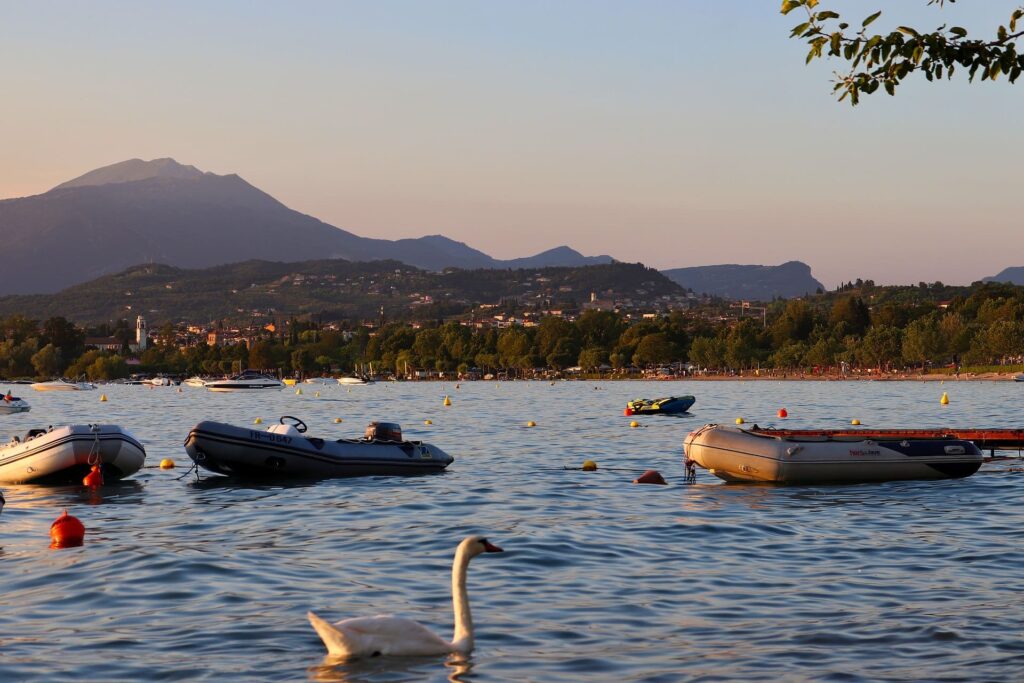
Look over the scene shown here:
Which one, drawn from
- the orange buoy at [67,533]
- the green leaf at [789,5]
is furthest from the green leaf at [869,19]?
the orange buoy at [67,533]

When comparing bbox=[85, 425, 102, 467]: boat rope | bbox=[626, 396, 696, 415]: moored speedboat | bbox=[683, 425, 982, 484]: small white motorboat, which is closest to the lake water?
bbox=[683, 425, 982, 484]: small white motorboat

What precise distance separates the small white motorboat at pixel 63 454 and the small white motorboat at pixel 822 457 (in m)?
17.3

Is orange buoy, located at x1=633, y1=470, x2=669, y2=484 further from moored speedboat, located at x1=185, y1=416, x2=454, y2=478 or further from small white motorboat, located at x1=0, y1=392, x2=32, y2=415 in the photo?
small white motorboat, located at x1=0, y1=392, x2=32, y2=415

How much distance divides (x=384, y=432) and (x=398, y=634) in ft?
86.9

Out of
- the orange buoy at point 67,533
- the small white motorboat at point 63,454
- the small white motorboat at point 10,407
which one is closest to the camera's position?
the orange buoy at point 67,533

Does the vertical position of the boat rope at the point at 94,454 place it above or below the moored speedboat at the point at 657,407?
above

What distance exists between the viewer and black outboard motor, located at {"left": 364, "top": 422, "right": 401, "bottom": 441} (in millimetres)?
40691

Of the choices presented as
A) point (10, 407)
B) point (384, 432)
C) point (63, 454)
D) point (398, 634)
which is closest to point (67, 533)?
point (63, 454)

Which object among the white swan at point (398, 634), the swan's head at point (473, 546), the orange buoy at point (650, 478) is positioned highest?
the swan's head at point (473, 546)

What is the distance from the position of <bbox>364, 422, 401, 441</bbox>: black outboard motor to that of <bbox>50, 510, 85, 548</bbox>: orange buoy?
15.9 metres

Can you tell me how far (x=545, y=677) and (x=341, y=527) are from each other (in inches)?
552

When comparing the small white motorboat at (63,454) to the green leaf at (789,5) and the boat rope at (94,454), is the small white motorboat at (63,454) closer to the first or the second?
the boat rope at (94,454)

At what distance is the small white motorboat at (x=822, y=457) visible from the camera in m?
35.4

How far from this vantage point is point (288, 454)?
3734cm
